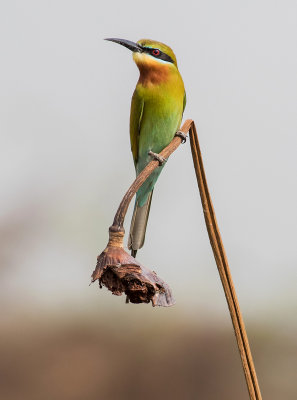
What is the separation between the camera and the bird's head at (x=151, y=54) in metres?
1.93

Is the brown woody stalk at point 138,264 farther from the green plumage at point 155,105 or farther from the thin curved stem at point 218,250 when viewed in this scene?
the green plumage at point 155,105

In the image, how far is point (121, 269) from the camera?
691 mm

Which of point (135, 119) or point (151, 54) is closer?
point (151, 54)

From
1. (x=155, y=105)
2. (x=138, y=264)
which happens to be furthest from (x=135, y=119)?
(x=138, y=264)

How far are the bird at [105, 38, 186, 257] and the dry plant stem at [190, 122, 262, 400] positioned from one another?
1.26 m

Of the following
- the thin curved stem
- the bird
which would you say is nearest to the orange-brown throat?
the bird

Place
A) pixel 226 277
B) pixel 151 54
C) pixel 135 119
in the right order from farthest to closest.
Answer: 1. pixel 135 119
2. pixel 151 54
3. pixel 226 277

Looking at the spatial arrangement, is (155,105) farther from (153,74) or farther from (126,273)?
(126,273)

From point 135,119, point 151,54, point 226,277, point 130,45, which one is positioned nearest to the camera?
point 226,277

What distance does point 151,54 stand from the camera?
1.99m

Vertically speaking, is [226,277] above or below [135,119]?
below

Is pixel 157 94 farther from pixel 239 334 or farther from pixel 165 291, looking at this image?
pixel 239 334

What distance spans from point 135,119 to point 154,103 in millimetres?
104

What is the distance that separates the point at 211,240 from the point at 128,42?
4.40 feet
